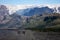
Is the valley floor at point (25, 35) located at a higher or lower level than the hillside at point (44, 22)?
lower

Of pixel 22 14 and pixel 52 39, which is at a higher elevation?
pixel 22 14

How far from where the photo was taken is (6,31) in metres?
4.25

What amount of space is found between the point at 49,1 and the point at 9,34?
5.00 feet

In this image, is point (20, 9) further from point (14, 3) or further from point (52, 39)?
point (52, 39)

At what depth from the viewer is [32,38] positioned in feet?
13.8

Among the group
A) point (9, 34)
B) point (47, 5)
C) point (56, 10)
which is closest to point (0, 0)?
point (9, 34)

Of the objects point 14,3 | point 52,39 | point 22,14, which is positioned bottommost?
point 52,39

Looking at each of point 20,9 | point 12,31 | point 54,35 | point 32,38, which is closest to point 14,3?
point 20,9

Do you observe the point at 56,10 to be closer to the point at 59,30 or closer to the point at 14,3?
the point at 59,30

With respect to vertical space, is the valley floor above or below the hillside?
below

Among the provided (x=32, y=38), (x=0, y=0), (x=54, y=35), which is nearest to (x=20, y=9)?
(x=0, y=0)

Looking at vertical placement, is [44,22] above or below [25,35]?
above

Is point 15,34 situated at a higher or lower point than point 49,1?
lower

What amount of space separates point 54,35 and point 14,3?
4.92 ft
